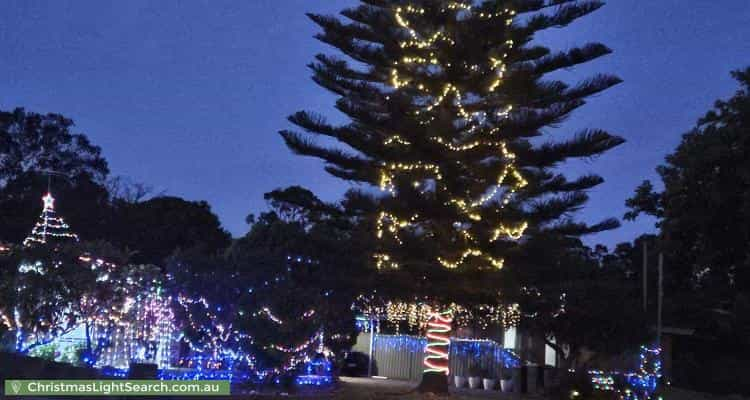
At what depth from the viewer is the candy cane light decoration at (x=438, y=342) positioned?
18766 mm

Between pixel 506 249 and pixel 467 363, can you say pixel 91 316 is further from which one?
pixel 467 363

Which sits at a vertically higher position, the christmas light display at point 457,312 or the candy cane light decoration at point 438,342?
the christmas light display at point 457,312

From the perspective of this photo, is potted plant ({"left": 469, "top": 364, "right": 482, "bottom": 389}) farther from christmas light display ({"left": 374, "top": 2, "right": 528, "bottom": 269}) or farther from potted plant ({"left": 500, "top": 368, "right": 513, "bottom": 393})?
christmas light display ({"left": 374, "top": 2, "right": 528, "bottom": 269})

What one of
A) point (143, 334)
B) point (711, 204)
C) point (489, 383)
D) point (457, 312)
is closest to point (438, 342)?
point (457, 312)

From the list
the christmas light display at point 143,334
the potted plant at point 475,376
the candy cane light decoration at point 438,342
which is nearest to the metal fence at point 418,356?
the potted plant at point 475,376

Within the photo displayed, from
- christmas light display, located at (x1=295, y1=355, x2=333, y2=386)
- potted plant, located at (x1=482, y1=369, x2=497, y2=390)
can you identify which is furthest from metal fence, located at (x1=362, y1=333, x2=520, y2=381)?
christmas light display, located at (x1=295, y1=355, x2=333, y2=386)

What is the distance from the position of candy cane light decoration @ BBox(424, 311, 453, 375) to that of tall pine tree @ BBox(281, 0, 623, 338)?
671mm

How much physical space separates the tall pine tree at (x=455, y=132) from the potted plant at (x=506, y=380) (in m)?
3.31

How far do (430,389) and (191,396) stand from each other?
5726 mm

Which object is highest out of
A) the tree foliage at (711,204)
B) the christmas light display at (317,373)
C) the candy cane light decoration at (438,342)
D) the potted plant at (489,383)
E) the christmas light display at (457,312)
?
the tree foliage at (711,204)

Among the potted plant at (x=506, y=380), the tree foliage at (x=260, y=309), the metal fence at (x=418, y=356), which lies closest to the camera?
the tree foliage at (x=260, y=309)

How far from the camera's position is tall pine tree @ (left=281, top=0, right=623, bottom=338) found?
64.4 feet

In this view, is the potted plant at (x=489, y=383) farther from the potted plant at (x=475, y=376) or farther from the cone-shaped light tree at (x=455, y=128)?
the cone-shaped light tree at (x=455, y=128)

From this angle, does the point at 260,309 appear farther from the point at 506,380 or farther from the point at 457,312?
the point at 506,380
